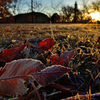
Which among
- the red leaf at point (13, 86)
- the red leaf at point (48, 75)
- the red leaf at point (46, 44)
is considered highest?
the red leaf at point (46, 44)

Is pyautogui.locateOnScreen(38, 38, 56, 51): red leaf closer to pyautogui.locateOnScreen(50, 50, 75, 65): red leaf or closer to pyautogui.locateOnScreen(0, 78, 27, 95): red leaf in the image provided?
pyautogui.locateOnScreen(50, 50, 75, 65): red leaf

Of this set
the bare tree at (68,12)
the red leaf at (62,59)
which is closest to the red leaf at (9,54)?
the red leaf at (62,59)

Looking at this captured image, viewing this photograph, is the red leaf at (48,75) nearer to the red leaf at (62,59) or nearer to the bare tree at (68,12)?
the red leaf at (62,59)

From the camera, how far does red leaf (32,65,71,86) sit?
0.45m

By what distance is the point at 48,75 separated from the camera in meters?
0.46

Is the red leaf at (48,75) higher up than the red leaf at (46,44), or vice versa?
the red leaf at (46,44)

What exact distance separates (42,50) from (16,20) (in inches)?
1016

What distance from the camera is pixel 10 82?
1.44 feet

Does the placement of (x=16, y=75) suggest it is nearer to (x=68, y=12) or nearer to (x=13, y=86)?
(x=13, y=86)

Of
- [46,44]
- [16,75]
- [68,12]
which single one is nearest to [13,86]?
[16,75]

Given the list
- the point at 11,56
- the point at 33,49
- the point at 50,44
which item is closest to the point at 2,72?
the point at 11,56

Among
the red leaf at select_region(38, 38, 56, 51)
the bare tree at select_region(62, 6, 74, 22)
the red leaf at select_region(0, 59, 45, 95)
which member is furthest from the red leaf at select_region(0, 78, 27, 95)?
the bare tree at select_region(62, 6, 74, 22)

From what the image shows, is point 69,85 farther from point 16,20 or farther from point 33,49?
point 16,20

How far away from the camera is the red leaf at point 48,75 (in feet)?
1.48
